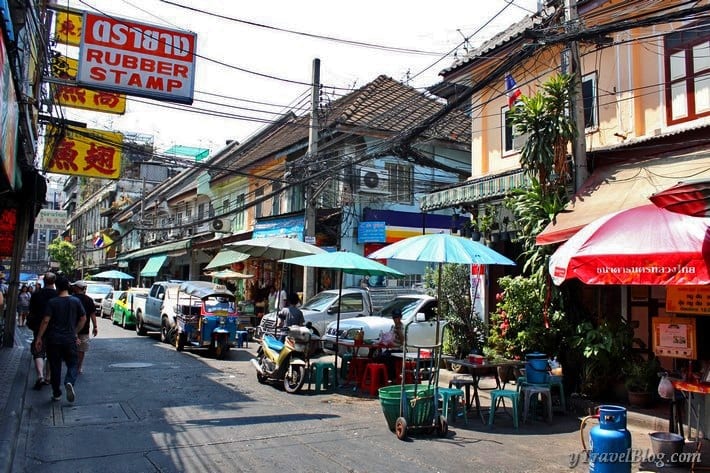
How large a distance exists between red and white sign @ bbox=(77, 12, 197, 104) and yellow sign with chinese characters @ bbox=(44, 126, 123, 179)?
11.4 feet

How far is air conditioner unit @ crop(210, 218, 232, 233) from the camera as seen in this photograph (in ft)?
93.2

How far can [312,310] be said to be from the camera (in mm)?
15953

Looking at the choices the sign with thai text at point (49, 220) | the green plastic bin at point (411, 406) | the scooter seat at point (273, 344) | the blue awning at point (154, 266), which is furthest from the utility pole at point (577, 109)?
the sign with thai text at point (49, 220)

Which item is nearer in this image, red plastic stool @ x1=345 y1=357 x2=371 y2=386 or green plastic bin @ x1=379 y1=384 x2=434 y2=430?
green plastic bin @ x1=379 y1=384 x2=434 y2=430

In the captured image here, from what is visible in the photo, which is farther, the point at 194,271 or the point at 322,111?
the point at 194,271

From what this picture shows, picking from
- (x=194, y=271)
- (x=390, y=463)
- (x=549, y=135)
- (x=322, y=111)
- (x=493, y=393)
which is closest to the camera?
(x=390, y=463)

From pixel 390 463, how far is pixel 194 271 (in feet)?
101

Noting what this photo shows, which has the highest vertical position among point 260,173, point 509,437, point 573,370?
point 260,173

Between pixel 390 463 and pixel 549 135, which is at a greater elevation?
pixel 549 135

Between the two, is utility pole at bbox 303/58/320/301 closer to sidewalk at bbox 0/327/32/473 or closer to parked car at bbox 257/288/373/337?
parked car at bbox 257/288/373/337

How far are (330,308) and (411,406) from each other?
29.4ft

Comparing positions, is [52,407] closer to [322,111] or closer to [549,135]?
[549,135]

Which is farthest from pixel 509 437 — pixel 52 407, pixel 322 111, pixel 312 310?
pixel 322 111

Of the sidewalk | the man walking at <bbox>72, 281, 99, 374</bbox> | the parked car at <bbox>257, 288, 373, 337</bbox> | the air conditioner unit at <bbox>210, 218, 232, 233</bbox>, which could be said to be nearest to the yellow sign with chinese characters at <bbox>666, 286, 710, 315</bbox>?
the sidewalk
